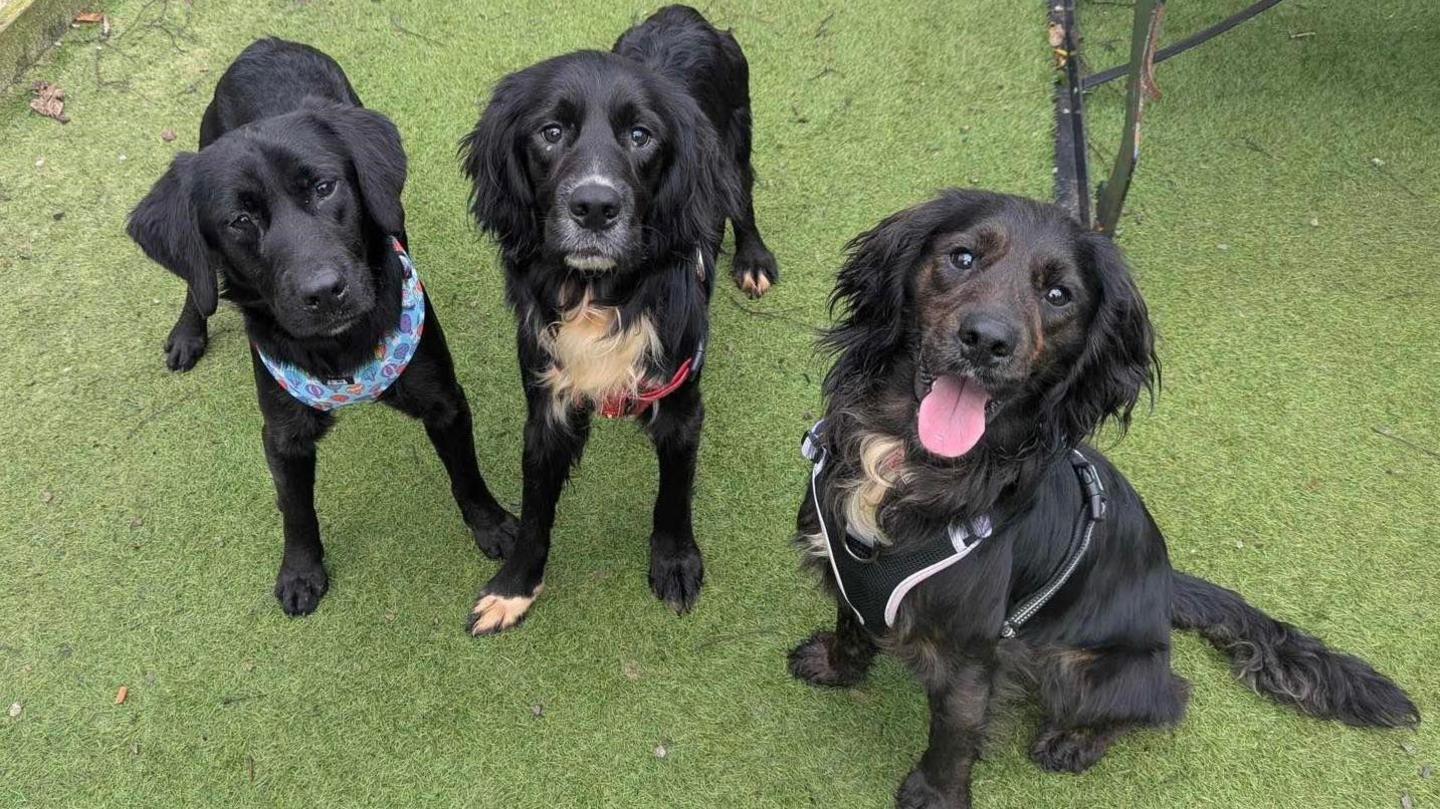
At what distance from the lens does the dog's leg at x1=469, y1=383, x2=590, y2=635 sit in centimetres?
290

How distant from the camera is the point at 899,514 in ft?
7.57

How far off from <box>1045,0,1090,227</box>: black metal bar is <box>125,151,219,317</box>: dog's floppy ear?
345cm

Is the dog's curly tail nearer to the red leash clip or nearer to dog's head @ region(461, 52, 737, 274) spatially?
the red leash clip

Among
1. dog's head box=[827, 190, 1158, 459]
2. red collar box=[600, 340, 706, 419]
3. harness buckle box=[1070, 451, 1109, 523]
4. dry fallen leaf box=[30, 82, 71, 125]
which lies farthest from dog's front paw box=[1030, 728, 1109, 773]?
dry fallen leaf box=[30, 82, 71, 125]

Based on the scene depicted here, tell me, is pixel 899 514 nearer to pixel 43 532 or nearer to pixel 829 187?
pixel 829 187

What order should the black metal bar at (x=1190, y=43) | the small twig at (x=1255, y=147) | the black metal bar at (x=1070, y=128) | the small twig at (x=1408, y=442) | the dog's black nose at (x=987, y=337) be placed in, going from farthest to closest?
the small twig at (x=1255, y=147) < the black metal bar at (x=1070, y=128) < the black metal bar at (x=1190, y=43) < the small twig at (x=1408, y=442) < the dog's black nose at (x=987, y=337)

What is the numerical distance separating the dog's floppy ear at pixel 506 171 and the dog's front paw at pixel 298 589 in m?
1.43

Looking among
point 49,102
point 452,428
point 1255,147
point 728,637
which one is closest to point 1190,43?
point 1255,147

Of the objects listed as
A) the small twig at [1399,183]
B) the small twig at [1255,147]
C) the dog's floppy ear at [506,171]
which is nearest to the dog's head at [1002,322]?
the dog's floppy ear at [506,171]

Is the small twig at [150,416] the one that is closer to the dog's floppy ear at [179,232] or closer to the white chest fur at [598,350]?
the dog's floppy ear at [179,232]

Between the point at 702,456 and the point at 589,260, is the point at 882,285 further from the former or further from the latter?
the point at 702,456

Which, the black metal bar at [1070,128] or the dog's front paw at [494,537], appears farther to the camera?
the black metal bar at [1070,128]

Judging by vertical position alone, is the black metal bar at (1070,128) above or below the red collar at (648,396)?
below

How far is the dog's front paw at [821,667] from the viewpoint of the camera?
3.04 metres
